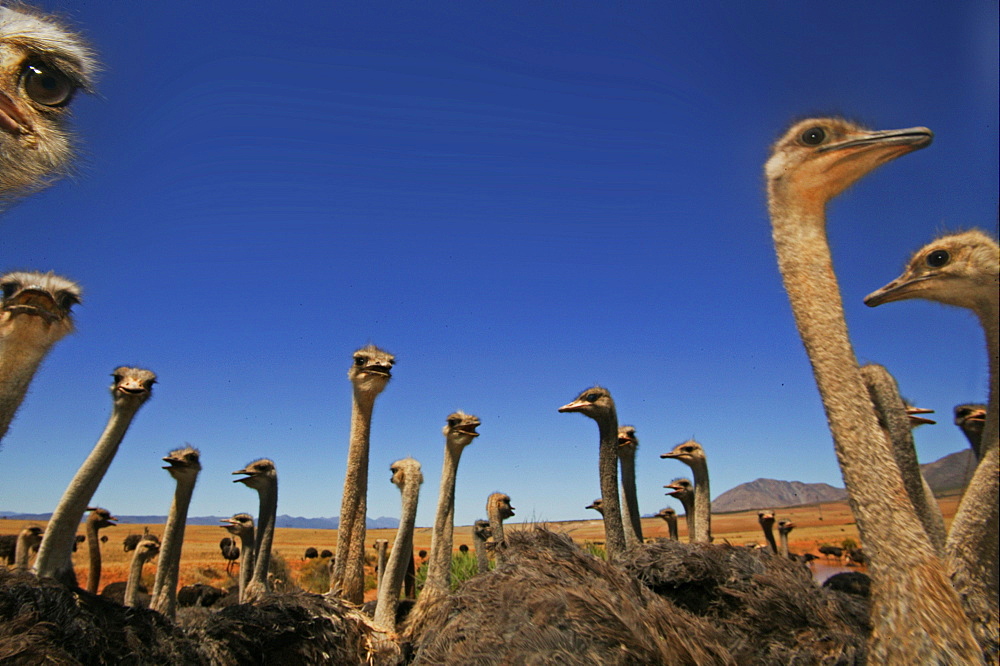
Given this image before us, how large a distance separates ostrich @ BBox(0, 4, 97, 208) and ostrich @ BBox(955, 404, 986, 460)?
21.3 feet

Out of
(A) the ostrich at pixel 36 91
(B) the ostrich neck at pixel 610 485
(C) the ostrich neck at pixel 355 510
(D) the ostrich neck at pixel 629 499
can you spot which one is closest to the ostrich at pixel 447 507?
(C) the ostrich neck at pixel 355 510

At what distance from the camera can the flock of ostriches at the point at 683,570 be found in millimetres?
2170

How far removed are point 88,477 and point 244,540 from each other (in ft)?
11.0

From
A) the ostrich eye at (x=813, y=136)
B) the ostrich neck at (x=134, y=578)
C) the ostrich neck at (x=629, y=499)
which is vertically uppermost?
the ostrich eye at (x=813, y=136)

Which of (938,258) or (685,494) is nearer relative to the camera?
(938,258)

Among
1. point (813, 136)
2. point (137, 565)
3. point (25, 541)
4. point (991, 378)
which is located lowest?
point (137, 565)

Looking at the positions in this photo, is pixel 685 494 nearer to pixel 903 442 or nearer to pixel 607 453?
pixel 607 453

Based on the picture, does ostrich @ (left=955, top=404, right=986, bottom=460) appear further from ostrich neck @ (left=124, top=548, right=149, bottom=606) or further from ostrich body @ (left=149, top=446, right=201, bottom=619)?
ostrich neck @ (left=124, top=548, right=149, bottom=606)

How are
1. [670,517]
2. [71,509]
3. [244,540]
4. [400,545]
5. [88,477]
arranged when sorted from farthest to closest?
[670,517] → [244,540] → [400,545] → [88,477] → [71,509]

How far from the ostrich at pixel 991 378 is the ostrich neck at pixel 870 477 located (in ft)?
0.47

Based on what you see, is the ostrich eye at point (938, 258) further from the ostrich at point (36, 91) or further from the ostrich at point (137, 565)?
the ostrich at point (137, 565)

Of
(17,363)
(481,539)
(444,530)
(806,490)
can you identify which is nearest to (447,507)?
(444,530)

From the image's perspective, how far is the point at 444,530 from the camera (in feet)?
21.2

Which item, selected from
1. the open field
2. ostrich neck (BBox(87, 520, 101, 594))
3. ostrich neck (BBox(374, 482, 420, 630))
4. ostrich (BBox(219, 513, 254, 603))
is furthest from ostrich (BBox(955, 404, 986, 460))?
ostrich neck (BBox(87, 520, 101, 594))
